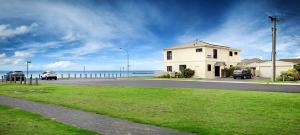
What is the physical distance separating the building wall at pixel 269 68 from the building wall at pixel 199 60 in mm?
4744

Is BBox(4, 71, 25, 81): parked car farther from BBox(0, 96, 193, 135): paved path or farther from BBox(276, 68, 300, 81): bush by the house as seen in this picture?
BBox(276, 68, 300, 81): bush by the house

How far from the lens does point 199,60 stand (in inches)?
2116

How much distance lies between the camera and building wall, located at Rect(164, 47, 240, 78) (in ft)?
174

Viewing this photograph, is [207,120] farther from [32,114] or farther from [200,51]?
[200,51]

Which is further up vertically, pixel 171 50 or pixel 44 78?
pixel 171 50

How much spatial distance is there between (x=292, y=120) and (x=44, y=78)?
52.7m

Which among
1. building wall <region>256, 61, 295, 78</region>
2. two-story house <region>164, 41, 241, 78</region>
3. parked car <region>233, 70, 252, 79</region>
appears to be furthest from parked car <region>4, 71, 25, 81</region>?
building wall <region>256, 61, 295, 78</region>

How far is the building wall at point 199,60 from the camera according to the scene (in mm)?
53188

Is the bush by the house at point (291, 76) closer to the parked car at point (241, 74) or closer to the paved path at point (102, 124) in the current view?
the parked car at point (241, 74)

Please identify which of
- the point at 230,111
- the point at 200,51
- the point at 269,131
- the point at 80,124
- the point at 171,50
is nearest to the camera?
the point at 269,131

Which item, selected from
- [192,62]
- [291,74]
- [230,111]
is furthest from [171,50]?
[230,111]

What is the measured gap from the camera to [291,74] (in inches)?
1580

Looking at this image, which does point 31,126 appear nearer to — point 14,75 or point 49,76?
point 14,75

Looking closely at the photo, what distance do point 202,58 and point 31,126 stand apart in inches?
1808
